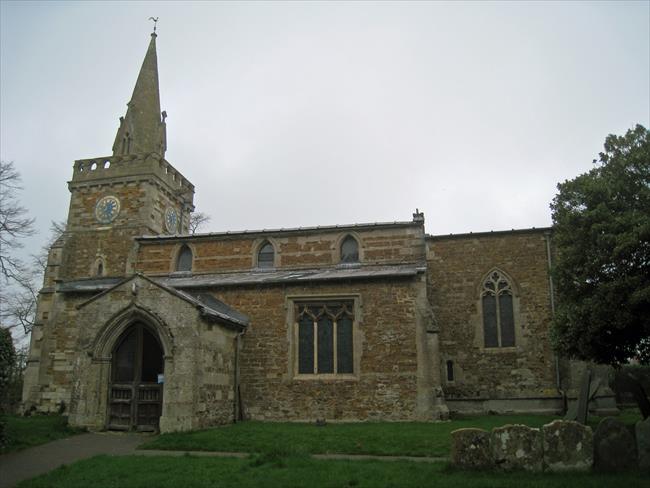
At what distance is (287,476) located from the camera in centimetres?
973

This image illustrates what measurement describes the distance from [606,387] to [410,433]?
10032mm

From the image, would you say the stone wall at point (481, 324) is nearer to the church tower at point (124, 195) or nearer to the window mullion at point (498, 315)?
the window mullion at point (498, 315)

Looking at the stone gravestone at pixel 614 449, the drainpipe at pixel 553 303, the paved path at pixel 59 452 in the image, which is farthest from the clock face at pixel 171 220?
the stone gravestone at pixel 614 449

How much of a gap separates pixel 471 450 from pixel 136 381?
1142 centimetres

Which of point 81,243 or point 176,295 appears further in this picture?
point 81,243

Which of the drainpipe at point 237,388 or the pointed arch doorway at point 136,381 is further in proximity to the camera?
the drainpipe at point 237,388

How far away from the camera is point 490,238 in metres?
24.0

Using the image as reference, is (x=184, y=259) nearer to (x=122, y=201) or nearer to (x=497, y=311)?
(x=122, y=201)

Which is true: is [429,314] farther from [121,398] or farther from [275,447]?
[121,398]

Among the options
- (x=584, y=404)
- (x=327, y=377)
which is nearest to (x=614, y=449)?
(x=584, y=404)

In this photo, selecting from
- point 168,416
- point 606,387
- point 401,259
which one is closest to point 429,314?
point 401,259

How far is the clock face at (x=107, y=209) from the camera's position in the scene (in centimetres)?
2911

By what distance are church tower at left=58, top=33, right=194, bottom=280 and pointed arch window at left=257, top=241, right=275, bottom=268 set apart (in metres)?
7.74

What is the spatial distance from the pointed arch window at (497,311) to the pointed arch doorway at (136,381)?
13.2 metres
